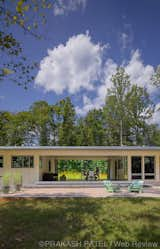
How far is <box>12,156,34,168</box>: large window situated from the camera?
18.8m

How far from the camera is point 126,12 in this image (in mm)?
11320

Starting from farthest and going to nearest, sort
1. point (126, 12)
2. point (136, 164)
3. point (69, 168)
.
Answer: point (69, 168), point (136, 164), point (126, 12)

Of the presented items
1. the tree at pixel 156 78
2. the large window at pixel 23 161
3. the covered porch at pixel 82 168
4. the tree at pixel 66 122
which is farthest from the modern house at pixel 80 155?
the tree at pixel 66 122

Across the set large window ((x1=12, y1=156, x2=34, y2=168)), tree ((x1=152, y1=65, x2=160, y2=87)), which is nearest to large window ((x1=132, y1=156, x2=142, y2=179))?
large window ((x1=12, y1=156, x2=34, y2=168))

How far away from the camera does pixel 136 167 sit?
19.5 meters

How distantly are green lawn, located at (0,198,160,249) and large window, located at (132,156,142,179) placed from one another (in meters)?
8.01

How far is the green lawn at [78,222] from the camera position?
6391 mm

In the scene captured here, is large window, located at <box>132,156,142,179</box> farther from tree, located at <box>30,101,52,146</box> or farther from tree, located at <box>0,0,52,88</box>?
tree, located at <box>30,101,52,146</box>

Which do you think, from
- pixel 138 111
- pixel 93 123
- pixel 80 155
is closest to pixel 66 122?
pixel 93 123

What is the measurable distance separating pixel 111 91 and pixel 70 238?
29.7m

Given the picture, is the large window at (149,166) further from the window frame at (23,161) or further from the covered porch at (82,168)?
the window frame at (23,161)

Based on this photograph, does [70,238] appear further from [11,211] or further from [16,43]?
[16,43]

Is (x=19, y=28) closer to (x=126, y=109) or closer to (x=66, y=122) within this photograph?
(x=126, y=109)

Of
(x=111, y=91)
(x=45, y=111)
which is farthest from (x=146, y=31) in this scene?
(x=45, y=111)
